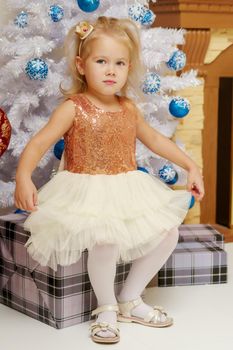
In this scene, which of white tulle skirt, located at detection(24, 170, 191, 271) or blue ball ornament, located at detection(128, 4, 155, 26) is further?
blue ball ornament, located at detection(128, 4, 155, 26)

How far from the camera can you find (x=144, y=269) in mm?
1703

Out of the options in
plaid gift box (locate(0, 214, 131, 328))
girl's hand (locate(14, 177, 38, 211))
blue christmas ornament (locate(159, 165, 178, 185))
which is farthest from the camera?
blue christmas ornament (locate(159, 165, 178, 185))

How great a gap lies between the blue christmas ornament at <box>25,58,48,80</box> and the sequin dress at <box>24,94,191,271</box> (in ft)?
1.14

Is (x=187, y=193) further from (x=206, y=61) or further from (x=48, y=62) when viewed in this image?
(x=206, y=61)

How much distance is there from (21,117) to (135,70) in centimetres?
54

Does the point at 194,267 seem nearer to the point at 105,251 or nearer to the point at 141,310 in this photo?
the point at 141,310

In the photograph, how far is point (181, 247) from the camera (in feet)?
6.77

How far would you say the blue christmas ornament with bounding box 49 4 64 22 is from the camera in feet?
6.47

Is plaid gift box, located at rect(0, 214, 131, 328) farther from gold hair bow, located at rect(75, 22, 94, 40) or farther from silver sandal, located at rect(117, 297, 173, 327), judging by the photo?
gold hair bow, located at rect(75, 22, 94, 40)

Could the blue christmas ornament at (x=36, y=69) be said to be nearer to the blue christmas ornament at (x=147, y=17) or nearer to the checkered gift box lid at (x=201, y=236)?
the blue christmas ornament at (x=147, y=17)

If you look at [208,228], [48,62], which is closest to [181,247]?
[208,228]

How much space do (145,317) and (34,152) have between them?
1.79 ft

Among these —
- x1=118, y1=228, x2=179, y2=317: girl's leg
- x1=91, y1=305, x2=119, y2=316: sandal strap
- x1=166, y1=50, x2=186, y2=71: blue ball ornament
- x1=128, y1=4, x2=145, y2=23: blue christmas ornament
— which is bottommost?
x1=91, y1=305, x2=119, y2=316: sandal strap

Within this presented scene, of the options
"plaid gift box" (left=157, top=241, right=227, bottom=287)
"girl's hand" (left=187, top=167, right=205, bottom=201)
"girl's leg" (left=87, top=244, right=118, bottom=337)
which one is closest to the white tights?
"girl's leg" (left=87, top=244, right=118, bottom=337)
